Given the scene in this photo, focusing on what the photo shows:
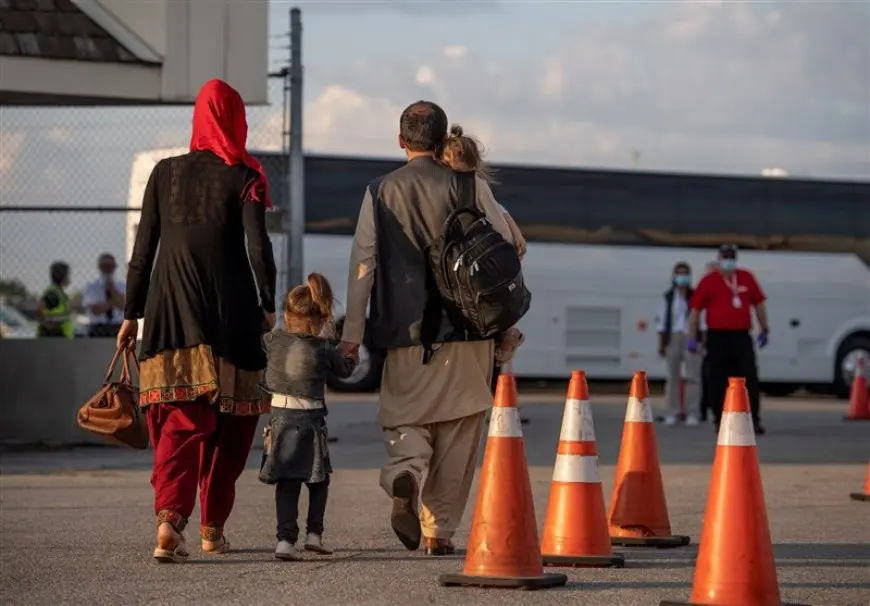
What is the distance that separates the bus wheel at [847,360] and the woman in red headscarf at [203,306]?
22171mm

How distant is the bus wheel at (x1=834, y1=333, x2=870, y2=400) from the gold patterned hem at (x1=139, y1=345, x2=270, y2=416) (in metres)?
22.3

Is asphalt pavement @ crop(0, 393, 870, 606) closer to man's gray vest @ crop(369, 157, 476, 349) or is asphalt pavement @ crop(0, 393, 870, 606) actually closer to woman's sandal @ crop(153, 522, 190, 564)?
woman's sandal @ crop(153, 522, 190, 564)

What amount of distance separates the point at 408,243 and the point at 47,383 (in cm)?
849

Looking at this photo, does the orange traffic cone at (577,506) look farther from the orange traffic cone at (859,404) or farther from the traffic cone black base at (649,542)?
the orange traffic cone at (859,404)

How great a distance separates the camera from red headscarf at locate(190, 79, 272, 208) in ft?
26.1

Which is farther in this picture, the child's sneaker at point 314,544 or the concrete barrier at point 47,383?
the concrete barrier at point 47,383

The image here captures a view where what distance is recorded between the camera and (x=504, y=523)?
6805mm

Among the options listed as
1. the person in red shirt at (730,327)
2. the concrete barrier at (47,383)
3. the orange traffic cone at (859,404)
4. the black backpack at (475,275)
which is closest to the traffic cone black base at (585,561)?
the black backpack at (475,275)

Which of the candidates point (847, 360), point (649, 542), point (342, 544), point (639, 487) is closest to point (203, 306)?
point (342, 544)

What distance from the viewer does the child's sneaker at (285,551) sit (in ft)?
25.4

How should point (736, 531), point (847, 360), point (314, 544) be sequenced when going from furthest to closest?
point (847, 360)
point (314, 544)
point (736, 531)

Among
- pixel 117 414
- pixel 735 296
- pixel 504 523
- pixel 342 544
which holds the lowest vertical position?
pixel 342 544

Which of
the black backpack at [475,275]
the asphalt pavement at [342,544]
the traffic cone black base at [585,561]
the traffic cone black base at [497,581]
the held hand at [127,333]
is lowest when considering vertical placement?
the asphalt pavement at [342,544]

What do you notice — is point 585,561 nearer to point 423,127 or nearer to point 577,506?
point 577,506
